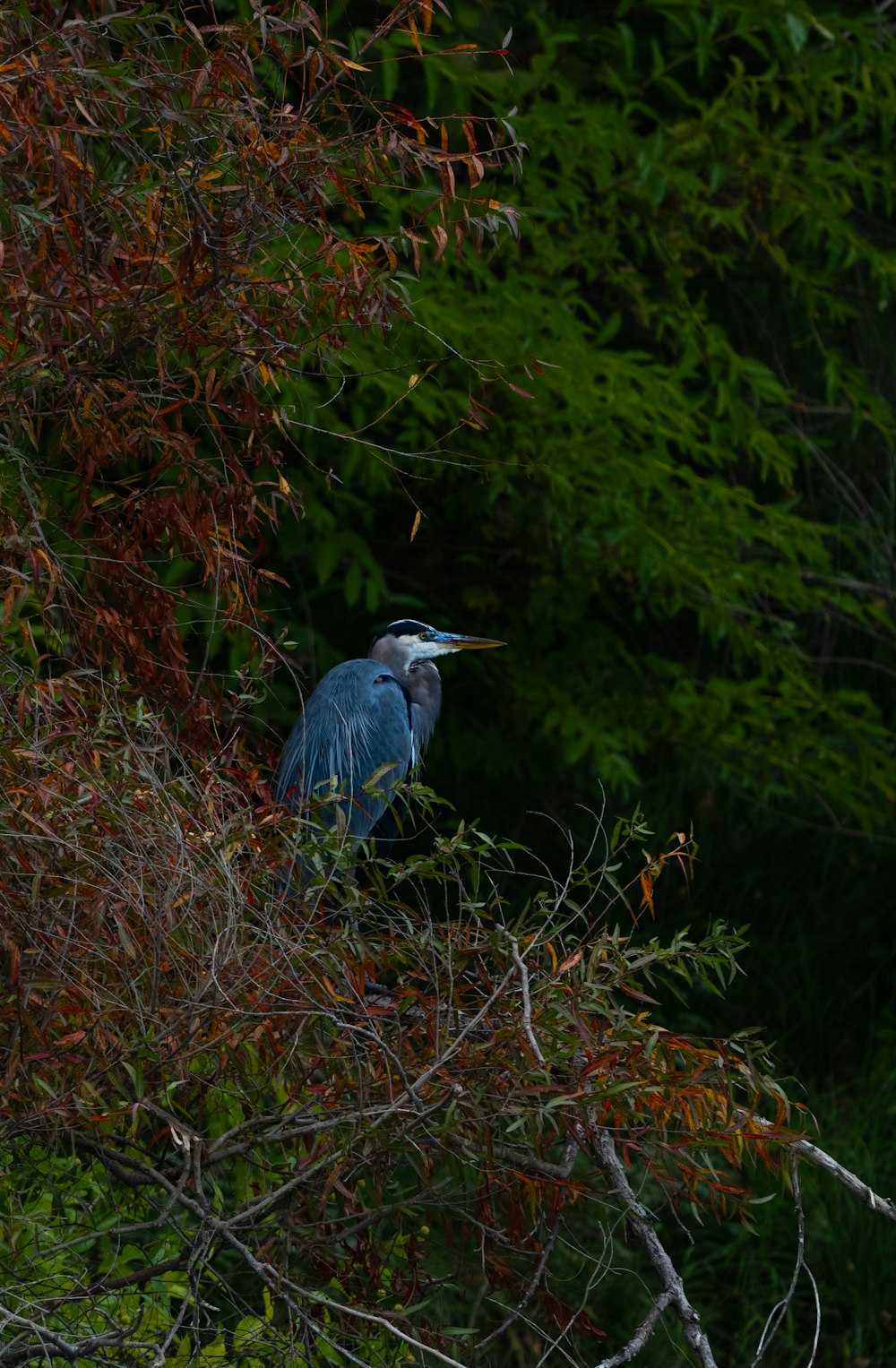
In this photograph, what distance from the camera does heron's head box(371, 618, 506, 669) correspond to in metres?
4.57

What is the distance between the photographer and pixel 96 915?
72.9 inches

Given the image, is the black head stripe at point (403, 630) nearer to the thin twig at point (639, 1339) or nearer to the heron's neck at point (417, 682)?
the heron's neck at point (417, 682)

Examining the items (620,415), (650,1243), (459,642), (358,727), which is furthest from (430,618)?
(650,1243)

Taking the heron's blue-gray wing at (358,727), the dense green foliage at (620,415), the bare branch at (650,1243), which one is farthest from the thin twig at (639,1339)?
the heron's blue-gray wing at (358,727)

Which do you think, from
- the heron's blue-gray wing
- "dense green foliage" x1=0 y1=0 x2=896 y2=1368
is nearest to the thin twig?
"dense green foliage" x1=0 y1=0 x2=896 y2=1368

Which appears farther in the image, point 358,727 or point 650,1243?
point 358,727

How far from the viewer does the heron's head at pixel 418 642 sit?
4566 mm

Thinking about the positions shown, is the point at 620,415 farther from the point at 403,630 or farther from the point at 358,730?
the point at 358,730

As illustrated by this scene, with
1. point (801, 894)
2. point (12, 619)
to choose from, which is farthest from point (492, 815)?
point (12, 619)

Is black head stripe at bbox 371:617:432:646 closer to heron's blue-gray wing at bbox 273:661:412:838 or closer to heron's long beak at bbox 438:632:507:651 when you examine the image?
heron's long beak at bbox 438:632:507:651

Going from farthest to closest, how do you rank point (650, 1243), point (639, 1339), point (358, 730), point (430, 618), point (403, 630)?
point (430, 618) < point (403, 630) < point (358, 730) < point (650, 1243) < point (639, 1339)

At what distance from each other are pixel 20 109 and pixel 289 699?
7.46 feet

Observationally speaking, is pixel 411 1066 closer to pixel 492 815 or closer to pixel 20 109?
pixel 20 109

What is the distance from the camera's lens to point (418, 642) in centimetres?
461
